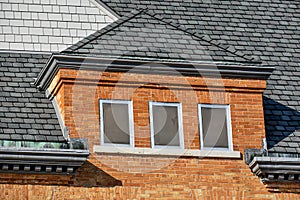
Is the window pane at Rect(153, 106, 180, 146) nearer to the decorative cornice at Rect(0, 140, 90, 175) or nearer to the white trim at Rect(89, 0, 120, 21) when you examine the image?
the decorative cornice at Rect(0, 140, 90, 175)

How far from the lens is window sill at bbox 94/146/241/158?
27047 millimetres

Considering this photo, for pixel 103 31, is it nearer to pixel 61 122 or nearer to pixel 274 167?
pixel 61 122

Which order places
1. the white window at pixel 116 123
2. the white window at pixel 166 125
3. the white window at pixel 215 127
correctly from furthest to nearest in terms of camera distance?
1. the white window at pixel 215 127
2. the white window at pixel 166 125
3. the white window at pixel 116 123

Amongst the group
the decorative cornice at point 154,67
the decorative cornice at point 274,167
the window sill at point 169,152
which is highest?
the decorative cornice at point 154,67

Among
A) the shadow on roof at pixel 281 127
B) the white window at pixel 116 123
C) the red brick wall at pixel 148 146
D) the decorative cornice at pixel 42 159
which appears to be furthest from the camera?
the shadow on roof at pixel 281 127

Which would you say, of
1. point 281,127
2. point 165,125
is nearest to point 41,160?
point 165,125

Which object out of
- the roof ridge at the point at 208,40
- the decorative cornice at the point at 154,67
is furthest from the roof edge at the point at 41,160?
the roof ridge at the point at 208,40

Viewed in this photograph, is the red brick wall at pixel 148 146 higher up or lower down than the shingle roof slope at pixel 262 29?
lower down

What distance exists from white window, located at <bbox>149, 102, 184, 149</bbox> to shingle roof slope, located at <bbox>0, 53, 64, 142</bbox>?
209 centimetres

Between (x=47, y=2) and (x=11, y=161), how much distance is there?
631 cm

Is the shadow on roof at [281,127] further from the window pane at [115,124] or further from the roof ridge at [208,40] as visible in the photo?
the window pane at [115,124]

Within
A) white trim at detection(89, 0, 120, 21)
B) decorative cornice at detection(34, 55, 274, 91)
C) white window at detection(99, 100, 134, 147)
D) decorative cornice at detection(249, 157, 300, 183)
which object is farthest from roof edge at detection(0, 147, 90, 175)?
white trim at detection(89, 0, 120, 21)

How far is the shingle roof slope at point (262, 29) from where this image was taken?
30156 millimetres

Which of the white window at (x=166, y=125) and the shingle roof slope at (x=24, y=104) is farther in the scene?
the white window at (x=166, y=125)
